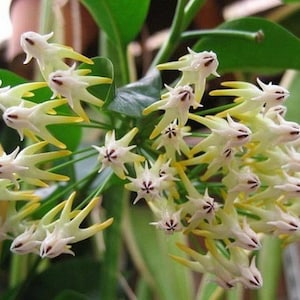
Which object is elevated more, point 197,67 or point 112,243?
point 197,67

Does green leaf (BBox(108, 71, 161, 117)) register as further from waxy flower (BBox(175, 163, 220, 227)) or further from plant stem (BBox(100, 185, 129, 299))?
plant stem (BBox(100, 185, 129, 299))

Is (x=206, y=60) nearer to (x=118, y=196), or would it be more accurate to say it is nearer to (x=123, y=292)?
(x=118, y=196)

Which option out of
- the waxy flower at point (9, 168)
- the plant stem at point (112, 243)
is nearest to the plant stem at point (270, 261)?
the plant stem at point (112, 243)

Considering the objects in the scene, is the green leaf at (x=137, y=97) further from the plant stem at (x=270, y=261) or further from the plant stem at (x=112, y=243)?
the plant stem at (x=270, y=261)

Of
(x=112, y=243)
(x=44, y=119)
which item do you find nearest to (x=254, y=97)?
(x=44, y=119)

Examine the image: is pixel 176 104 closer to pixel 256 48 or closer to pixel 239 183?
pixel 239 183

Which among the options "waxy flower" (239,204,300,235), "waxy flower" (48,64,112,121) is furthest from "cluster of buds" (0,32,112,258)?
"waxy flower" (239,204,300,235)
